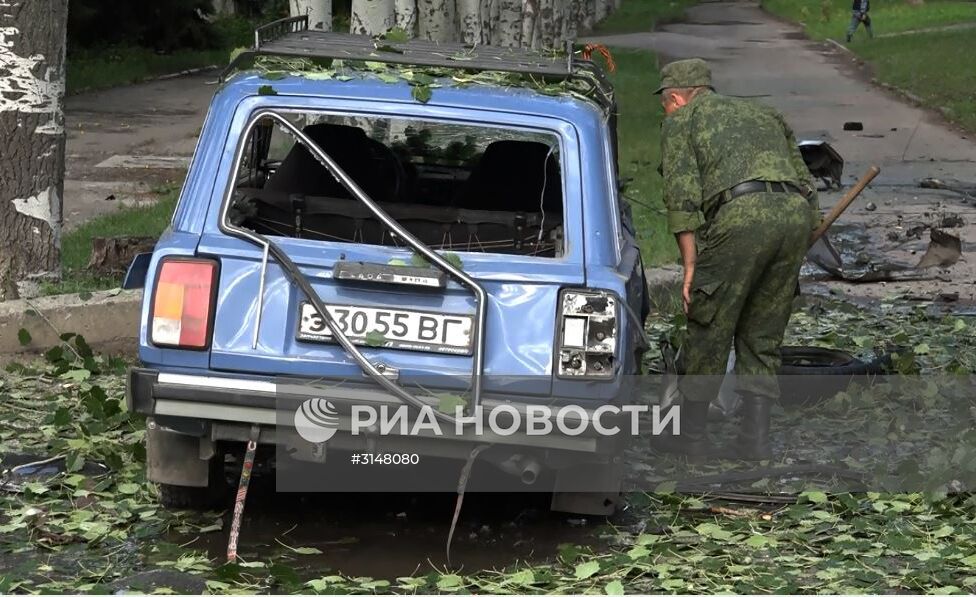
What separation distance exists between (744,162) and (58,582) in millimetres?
3252

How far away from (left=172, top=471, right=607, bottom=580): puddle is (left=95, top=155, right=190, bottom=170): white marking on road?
1068cm

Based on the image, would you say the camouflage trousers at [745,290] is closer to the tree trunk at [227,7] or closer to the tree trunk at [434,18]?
the tree trunk at [434,18]

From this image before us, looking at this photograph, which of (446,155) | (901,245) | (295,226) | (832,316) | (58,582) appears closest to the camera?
(58,582)

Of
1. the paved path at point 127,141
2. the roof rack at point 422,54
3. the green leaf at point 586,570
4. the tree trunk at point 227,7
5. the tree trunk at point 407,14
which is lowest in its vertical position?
the paved path at point 127,141

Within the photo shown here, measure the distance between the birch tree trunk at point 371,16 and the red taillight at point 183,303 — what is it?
8.92 meters

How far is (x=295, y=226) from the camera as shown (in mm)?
6410

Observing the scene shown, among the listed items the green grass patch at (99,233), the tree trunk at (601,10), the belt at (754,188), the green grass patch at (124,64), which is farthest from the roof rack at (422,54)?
the tree trunk at (601,10)

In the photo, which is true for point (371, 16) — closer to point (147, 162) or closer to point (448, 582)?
point (147, 162)

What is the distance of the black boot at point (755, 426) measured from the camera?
23.0 feet

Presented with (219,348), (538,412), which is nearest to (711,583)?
(538,412)

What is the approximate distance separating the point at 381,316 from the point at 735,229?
6.06 ft

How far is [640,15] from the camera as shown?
1953 inches

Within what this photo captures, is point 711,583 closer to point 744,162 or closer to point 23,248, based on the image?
point 744,162

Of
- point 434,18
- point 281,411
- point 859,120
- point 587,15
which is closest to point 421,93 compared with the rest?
point 281,411
